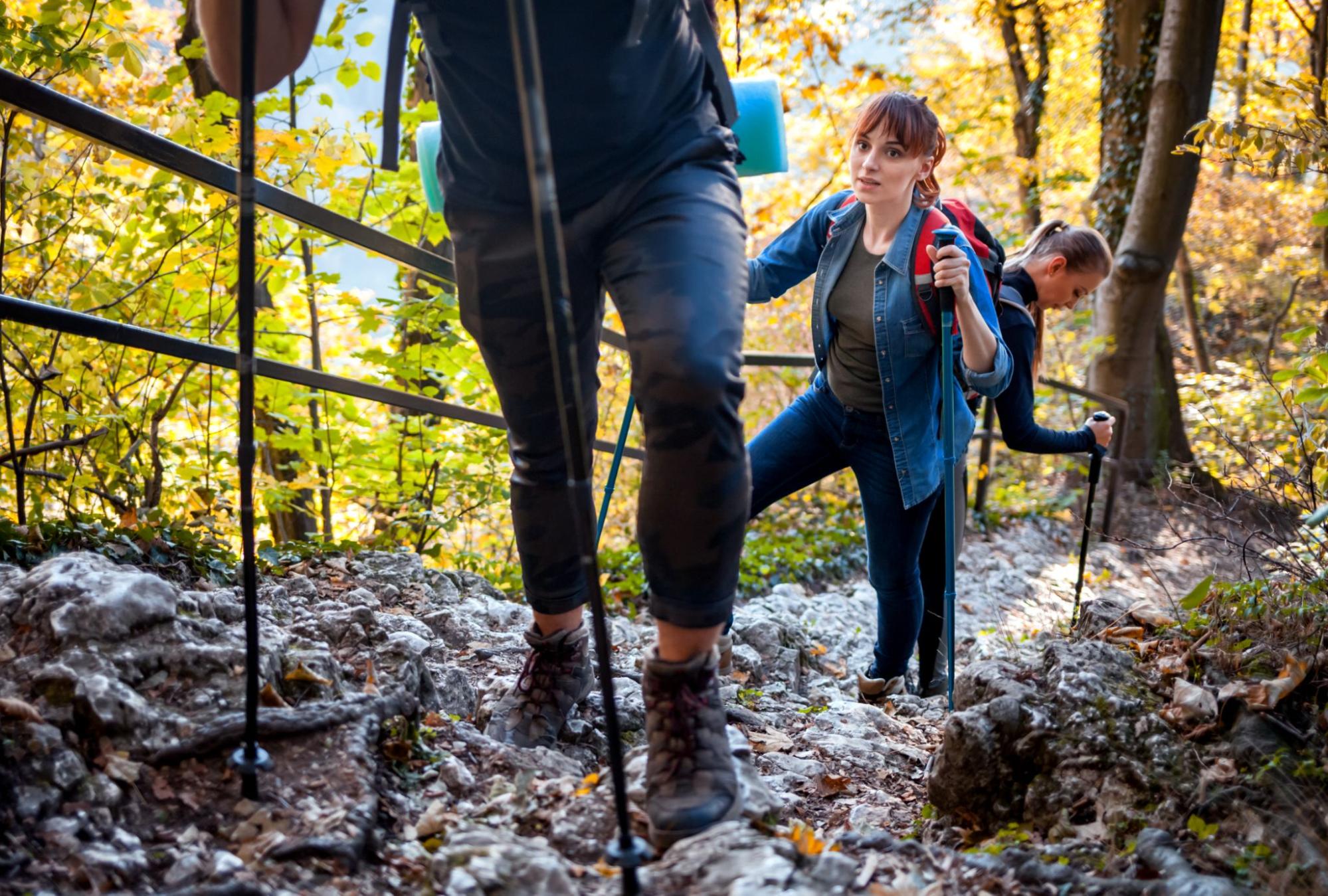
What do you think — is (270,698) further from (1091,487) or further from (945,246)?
(1091,487)

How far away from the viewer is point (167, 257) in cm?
409

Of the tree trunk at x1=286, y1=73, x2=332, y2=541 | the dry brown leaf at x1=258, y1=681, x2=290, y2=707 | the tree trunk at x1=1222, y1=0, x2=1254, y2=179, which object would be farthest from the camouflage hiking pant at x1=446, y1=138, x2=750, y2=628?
the tree trunk at x1=1222, y1=0, x2=1254, y2=179

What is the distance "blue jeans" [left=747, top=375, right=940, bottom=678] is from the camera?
3.03 metres

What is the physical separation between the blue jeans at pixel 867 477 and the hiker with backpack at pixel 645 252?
130cm

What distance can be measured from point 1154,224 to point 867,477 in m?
6.72

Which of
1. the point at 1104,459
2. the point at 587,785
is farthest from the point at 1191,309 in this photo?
the point at 587,785

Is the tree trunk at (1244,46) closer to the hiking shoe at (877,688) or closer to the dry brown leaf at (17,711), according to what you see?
the hiking shoe at (877,688)

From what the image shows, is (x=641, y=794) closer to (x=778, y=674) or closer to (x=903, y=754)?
(x=903, y=754)

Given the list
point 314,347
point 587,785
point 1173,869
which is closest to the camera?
point 1173,869

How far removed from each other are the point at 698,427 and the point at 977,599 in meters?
5.31

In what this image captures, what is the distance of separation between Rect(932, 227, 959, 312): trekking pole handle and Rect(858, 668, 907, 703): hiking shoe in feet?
4.16

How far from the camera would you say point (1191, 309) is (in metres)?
14.8

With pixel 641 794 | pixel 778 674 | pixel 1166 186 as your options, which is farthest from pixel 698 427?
pixel 1166 186

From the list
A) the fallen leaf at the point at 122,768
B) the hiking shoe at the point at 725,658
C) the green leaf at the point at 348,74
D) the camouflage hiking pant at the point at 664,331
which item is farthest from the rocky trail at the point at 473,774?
the green leaf at the point at 348,74
